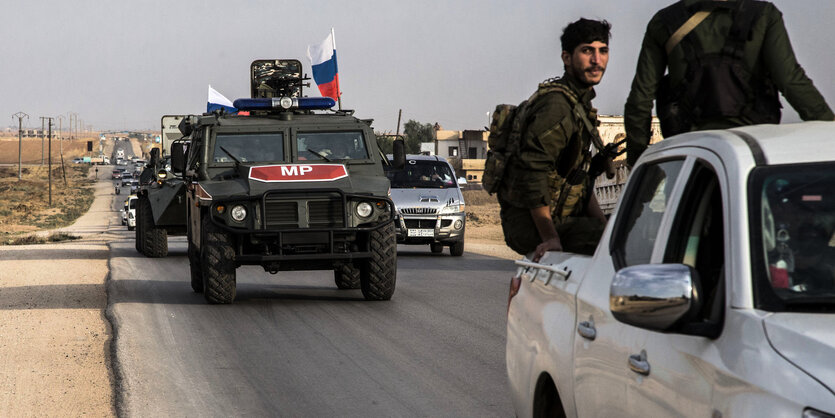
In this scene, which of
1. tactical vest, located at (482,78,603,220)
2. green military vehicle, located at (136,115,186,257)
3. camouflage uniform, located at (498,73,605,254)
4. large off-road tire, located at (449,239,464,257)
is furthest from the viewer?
large off-road tire, located at (449,239,464,257)

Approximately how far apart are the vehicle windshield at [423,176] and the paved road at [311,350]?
6035mm

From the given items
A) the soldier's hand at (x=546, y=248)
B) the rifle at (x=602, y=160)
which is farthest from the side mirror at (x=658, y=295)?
the rifle at (x=602, y=160)

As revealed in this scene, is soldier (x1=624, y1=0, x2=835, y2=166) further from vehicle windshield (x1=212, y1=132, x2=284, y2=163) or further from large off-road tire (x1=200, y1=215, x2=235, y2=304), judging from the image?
vehicle windshield (x1=212, y1=132, x2=284, y2=163)

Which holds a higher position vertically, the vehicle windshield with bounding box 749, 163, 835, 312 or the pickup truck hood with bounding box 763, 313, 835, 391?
the vehicle windshield with bounding box 749, 163, 835, 312

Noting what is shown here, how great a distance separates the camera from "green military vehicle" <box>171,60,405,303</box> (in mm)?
12547

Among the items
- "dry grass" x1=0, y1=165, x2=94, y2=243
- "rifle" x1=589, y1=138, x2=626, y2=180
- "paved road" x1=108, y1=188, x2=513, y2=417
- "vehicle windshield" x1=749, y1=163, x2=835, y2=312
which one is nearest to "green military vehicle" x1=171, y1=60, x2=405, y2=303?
"paved road" x1=108, y1=188, x2=513, y2=417

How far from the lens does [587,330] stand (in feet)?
12.0

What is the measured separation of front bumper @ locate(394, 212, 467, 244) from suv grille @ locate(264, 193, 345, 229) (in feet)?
26.9

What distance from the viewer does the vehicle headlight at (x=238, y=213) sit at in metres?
12.6

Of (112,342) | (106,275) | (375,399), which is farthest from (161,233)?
(375,399)

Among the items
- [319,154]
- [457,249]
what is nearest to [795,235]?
[319,154]

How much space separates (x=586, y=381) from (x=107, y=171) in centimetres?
17312

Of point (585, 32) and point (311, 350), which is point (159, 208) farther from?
point (585, 32)

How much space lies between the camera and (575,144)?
5.51 meters
